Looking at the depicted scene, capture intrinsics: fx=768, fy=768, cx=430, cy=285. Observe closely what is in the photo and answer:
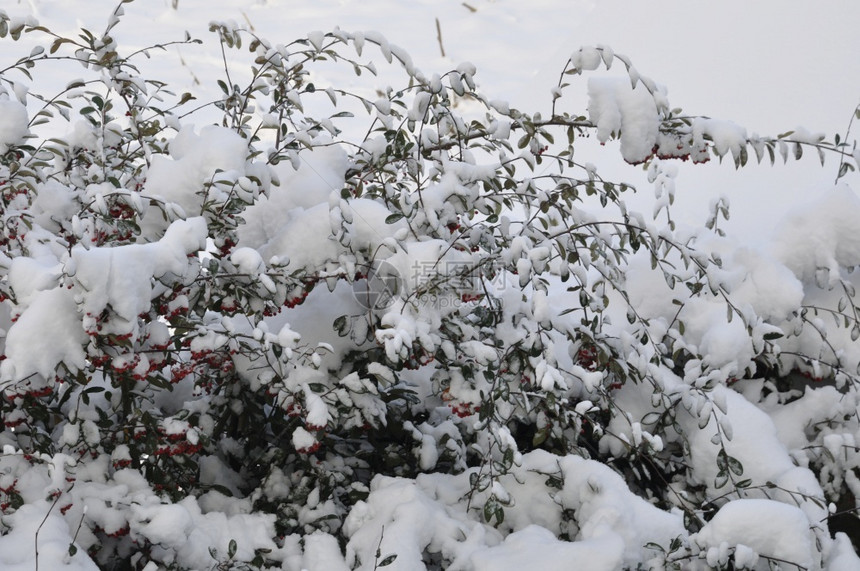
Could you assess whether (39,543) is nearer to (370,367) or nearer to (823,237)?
(370,367)

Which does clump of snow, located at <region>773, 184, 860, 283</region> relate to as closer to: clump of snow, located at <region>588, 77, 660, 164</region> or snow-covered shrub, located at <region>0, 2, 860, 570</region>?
snow-covered shrub, located at <region>0, 2, 860, 570</region>

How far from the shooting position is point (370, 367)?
1922mm

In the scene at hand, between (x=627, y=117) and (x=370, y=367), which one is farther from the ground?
(x=627, y=117)

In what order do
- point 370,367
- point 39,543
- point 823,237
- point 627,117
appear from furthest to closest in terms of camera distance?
point 823,237, point 627,117, point 370,367, point 39,543

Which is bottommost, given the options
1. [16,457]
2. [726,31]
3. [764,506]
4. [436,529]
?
[16,457]

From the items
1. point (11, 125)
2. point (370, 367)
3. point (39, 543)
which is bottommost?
point (39, 543)

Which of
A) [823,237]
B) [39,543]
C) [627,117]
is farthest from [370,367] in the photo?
[823,237]

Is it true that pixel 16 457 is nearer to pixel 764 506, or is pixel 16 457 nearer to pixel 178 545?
pixel 178 545

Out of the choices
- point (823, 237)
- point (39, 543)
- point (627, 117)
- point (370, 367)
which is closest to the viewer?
point (39, 543)

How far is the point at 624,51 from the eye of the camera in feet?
15.1

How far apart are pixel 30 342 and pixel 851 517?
7.61 ft

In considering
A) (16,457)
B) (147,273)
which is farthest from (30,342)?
(16,457)

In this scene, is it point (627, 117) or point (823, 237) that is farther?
point (823, 237)

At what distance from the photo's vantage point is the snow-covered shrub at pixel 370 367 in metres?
1.73
